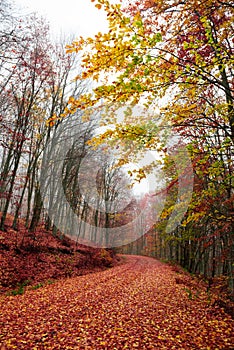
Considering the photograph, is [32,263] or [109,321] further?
[32,263]

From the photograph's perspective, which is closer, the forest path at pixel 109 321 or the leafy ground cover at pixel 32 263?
the forest path at pixel 109 321

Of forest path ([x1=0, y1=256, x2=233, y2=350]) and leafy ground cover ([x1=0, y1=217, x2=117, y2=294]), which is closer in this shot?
forest path ([x1=0, y1=256, x2=233, y2=350])

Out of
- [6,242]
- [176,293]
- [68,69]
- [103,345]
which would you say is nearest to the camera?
[103,345]

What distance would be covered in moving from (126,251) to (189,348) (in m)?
47.0

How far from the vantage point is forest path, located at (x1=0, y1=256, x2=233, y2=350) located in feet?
13.9

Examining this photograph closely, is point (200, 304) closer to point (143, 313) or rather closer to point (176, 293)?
point (176, 293)

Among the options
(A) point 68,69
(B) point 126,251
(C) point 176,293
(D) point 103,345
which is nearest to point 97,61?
(D) point 103,345

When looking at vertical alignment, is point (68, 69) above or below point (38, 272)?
above

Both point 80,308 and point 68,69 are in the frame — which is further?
point 68,69

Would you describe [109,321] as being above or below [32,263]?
below

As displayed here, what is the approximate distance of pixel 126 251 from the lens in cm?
4931

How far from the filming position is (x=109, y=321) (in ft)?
17.2

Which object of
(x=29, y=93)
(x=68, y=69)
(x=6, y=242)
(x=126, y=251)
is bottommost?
(x=126, y=251)

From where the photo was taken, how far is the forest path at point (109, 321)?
4238mm
